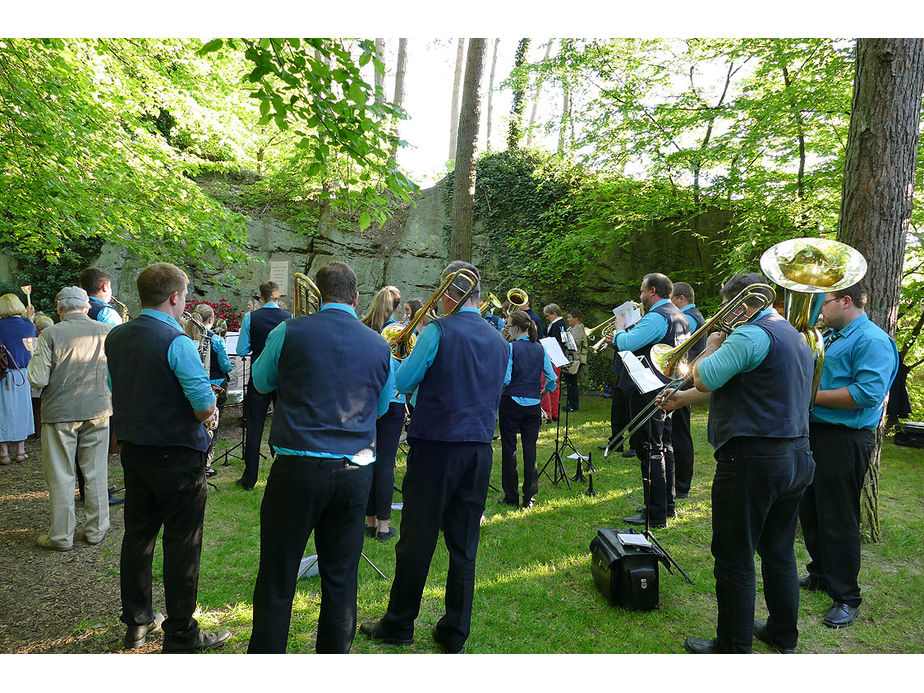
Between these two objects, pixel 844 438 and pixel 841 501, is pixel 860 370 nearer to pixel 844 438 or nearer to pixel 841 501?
pixel 844 438

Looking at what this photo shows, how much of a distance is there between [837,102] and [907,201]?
15.0 ft

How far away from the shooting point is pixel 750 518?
115 inches

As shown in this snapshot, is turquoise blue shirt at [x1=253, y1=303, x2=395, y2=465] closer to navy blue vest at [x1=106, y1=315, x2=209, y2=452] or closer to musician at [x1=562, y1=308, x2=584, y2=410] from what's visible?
navy blue vest at [x1=106, y1=315, x2=209, y2=452]

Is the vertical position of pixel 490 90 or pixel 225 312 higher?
pixel 490 90

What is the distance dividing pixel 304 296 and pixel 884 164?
518cm

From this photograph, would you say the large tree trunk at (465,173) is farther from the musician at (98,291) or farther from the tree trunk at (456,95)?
the tree trunk at (456,95)

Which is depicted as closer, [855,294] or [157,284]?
[157,284]

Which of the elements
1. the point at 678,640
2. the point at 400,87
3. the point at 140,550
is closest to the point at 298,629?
the point at 140,550

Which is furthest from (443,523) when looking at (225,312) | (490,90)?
(490,90)

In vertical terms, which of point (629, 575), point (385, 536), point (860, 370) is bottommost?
point (385, 536)

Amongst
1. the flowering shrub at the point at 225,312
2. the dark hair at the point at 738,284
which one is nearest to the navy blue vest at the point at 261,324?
the dark hair at the point at 738,284

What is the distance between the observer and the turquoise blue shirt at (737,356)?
110 inches

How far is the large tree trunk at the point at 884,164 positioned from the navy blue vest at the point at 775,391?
2765 millimetres

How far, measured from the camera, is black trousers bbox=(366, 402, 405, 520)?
4.86 metres
